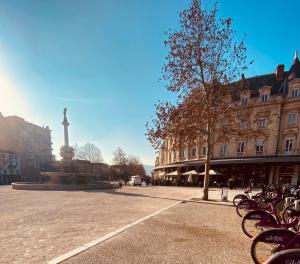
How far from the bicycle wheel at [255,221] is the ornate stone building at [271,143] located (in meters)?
18.3

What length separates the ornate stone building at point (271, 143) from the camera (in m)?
25.5

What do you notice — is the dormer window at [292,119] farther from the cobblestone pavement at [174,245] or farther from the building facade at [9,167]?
the building facade at [9,167]

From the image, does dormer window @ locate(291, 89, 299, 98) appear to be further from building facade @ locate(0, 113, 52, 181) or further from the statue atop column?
building facade @ locate(0, 113, 52, 181)

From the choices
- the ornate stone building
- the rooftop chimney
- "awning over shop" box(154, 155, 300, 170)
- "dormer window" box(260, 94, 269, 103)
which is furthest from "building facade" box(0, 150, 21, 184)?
the rooftop chimney

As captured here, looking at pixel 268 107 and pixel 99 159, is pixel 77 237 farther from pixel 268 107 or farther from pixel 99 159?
pixel 99 159

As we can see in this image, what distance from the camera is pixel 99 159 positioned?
71.6 meters

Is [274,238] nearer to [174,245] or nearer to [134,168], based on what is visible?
[174,245]

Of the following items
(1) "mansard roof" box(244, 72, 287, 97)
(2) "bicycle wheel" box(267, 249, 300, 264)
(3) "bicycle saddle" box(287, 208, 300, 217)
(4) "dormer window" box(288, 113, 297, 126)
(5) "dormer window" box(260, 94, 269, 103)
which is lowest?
(3) "bicycle saddle" box(287, 208, 300, 217)

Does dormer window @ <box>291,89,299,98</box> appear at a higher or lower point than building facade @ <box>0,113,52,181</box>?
higher

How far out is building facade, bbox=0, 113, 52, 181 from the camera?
64.7 meters

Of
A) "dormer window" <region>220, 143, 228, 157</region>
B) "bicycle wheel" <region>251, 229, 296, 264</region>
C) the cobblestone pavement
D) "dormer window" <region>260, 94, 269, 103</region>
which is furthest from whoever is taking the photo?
"dormer window" <region>220, 143, 228, 157</region>

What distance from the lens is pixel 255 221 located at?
5.41m

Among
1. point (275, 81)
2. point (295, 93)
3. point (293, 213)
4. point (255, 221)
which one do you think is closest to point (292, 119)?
point (295, 93)

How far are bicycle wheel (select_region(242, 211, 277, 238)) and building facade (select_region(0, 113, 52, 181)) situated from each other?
70973mm
